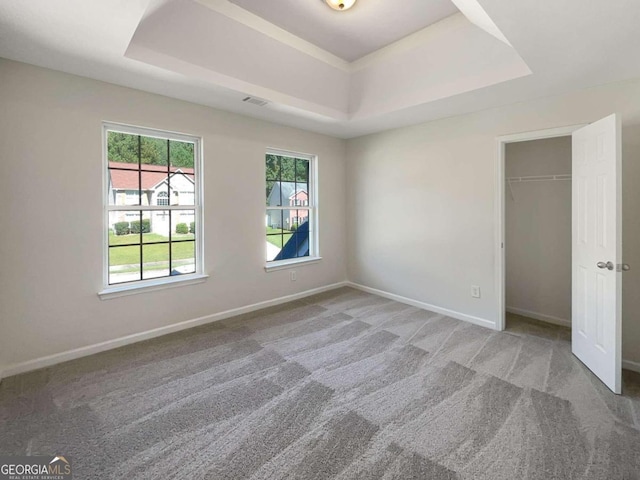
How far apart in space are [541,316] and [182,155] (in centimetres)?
455

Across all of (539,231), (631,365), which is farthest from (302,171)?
(631,365)

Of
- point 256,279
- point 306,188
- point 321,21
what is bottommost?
point 256,279

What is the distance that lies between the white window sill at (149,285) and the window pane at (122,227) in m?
0.43

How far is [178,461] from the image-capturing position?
5.23ft

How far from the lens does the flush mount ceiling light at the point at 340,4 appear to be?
2.35 m

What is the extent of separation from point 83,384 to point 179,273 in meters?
1.33

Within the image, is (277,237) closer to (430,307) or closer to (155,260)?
(155,260)

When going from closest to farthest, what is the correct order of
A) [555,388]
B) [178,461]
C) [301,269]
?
[178,461]
[555,388]
[301,269]

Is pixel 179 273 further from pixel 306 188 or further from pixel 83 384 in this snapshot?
pixel 306 188

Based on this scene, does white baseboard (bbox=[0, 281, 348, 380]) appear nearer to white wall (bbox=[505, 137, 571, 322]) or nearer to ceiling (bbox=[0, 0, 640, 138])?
ceiling (bbox=[0, 0, 640, 138])

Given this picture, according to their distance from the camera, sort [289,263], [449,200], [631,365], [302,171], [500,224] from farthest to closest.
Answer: [302,171], [289,263], [449,200], [500,224], [631,365]

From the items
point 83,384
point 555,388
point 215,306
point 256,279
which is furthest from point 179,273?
point 555,388

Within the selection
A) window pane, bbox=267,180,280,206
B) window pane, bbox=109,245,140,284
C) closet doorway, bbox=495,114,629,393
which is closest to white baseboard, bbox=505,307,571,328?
closet doorway, bbox=495,114,629,393

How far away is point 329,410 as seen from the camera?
1999mm
